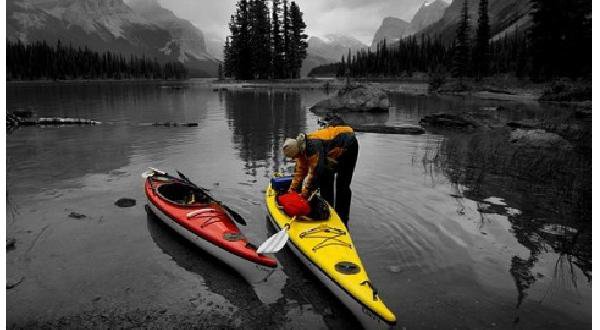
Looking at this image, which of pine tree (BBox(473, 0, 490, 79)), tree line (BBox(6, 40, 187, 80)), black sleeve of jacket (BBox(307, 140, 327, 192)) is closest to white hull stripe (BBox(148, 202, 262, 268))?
black sleeve of jacket (BBox(307, 140, 327, 192))

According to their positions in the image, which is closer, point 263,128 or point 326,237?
point 326,237

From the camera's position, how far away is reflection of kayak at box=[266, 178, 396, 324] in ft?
18.3

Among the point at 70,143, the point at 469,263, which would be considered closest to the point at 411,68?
the point at 70,143

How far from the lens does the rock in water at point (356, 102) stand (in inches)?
1364

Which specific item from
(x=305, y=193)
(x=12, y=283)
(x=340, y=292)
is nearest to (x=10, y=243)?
(x=12, y=283)

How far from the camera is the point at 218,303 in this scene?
21.4 ft

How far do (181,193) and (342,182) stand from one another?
164 inches

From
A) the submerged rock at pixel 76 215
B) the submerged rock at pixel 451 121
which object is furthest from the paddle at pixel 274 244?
the submerged rock at pixel 451 121

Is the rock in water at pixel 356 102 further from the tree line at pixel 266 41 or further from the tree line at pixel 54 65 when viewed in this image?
the tree line at pixel 54 65

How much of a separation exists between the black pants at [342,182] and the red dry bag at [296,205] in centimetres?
98

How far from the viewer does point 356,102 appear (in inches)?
1366

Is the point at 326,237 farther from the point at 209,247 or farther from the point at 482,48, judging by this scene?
the point at 482,48

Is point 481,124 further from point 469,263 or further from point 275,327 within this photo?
point 275,327

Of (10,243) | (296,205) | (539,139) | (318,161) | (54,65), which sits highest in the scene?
(54,65)
